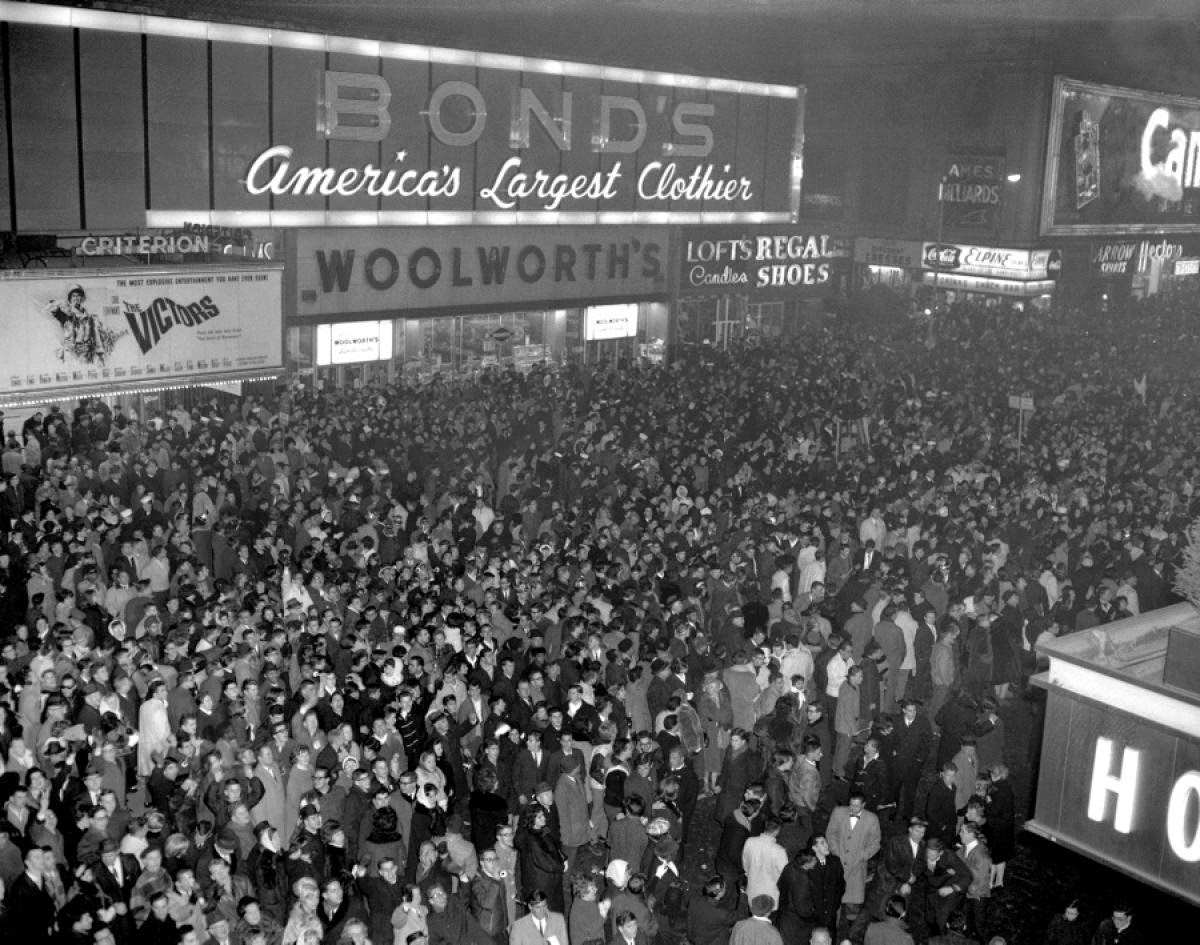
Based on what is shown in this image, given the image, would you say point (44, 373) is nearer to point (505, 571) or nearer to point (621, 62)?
point (505, 571)

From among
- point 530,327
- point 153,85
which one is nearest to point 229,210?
Answer: point 153,85

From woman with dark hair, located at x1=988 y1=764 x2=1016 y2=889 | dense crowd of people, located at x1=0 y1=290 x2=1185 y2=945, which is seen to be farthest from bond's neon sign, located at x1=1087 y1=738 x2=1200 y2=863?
dense crowd of people, located at x1=0 y1=290 x2=1185 y2=945

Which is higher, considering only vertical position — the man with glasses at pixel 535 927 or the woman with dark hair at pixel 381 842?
the woman with dark hair at pixel 381 842

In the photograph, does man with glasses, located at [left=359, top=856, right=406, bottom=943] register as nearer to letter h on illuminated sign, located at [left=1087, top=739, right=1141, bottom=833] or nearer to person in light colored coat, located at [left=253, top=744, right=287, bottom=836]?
person in light colored coat, located at [left=253, top=744, right=287, bottom=836]

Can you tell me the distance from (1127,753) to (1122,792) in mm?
339

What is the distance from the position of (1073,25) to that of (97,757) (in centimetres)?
4466

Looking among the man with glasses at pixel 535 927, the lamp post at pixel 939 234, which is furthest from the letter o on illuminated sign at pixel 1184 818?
the lamp post at pixel 939 234

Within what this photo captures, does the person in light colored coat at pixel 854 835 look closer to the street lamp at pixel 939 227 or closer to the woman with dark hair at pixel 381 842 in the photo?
the woman with dark hair at pixel 381 842

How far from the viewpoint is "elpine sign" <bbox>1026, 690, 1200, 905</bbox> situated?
381 inches

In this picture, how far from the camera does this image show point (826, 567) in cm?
1581

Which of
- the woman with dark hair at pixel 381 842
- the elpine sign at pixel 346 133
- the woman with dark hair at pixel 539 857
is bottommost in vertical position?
the woman with dark hair at pixel 539 857

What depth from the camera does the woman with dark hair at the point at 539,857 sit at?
368 inches

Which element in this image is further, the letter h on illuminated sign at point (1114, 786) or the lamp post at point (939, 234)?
the lamp post at point (939, 234)

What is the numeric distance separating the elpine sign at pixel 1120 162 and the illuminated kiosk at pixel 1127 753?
38.1 metres
